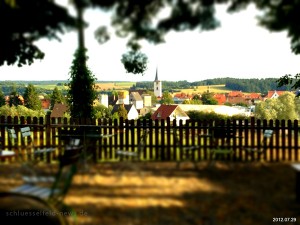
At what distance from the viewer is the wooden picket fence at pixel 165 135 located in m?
11.0

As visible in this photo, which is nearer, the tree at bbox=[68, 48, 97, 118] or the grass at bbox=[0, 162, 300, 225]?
the grass at bbox=[0, 162, 300, 225]

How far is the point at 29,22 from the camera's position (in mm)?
7898

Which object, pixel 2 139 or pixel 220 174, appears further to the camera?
pixel 2 139

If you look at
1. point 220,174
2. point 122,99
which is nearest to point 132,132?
point 220,174

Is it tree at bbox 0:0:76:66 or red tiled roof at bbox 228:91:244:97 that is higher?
tree at bbox 0:0:76:66

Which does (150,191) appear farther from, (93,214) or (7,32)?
(7,32)

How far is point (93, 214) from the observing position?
6195 millimetres

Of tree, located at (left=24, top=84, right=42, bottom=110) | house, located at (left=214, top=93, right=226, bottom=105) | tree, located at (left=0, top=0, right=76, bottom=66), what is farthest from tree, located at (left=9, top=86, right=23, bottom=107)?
tree, located at (left=0, top=0, right=76, bottom=66)

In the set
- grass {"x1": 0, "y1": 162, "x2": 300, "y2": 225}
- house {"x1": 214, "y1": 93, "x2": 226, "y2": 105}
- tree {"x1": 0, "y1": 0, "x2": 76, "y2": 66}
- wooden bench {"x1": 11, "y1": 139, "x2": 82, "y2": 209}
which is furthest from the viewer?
house {"x1": 214, "y1": 93, "x2": 226, "y2": 105}

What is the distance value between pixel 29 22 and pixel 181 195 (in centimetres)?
429

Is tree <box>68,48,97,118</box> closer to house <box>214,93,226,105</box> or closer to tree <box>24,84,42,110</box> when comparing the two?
tree <box>24,84,42,110</box>

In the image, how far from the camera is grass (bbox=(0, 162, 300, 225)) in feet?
20.3

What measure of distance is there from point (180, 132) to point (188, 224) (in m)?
5.48

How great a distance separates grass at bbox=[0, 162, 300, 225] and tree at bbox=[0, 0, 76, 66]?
8.91 feet
